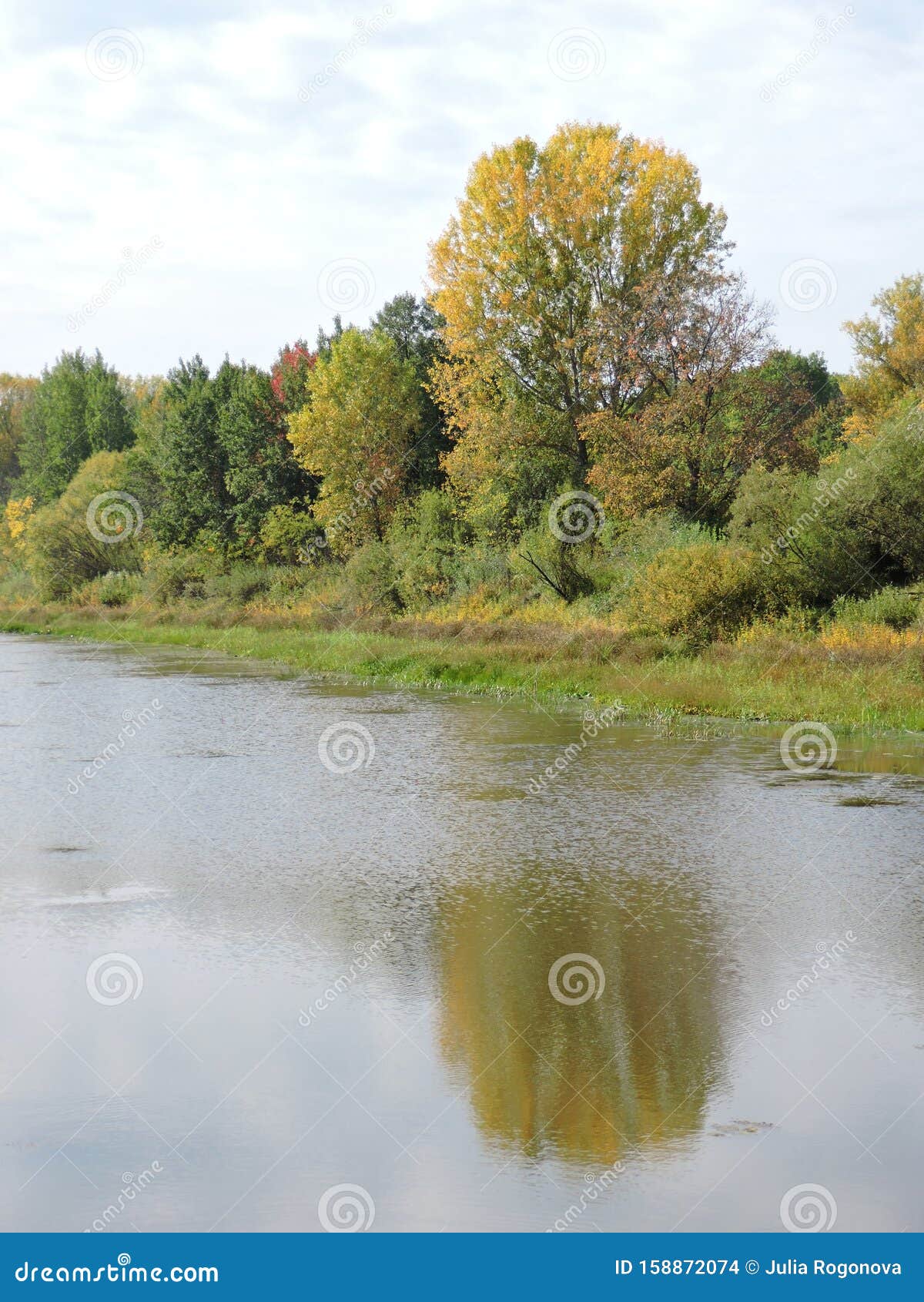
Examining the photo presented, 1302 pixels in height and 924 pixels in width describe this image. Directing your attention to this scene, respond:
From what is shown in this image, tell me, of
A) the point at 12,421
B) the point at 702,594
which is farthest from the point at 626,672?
the point at 12,421

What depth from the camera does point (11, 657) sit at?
38.1m

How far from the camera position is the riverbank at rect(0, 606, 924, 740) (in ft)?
63.3

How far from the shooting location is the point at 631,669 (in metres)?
23.3

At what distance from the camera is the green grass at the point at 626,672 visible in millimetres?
19234

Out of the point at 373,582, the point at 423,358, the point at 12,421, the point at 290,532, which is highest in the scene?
the point at 12,421

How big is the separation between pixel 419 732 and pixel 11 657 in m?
22.6

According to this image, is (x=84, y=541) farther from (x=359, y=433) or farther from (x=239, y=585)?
(x=359, y=433)

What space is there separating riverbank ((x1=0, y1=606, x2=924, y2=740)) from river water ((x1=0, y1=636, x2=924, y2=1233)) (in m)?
4.28

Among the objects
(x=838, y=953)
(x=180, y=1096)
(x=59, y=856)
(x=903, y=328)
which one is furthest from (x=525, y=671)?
(x=903, y=328)

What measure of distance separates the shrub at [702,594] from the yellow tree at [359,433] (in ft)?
77.9

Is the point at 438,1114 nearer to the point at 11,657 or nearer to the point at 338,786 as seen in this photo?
the point at 338,786

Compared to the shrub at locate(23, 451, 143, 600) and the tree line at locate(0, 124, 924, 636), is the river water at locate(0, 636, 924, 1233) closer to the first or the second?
the tree line at locate(0, 124, 924, 636)

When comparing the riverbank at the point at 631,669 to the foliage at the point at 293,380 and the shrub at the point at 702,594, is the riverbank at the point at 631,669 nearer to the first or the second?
the shrub at the point at 702,594

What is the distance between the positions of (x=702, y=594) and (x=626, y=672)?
101 inches
